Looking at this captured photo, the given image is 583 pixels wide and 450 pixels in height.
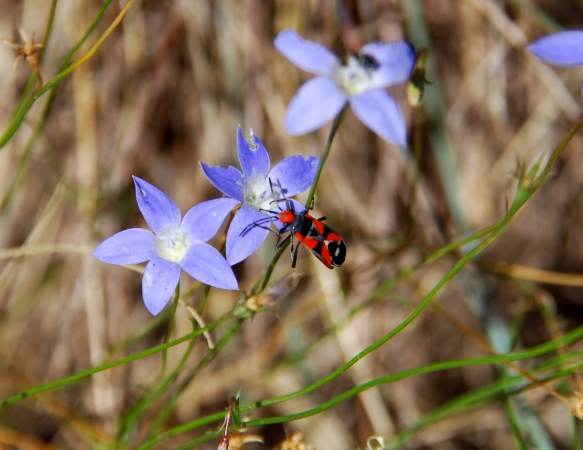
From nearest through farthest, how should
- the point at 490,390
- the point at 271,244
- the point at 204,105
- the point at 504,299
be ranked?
the point at 490,390
the point at 271,244
the point at 204,105
the point at 504,299

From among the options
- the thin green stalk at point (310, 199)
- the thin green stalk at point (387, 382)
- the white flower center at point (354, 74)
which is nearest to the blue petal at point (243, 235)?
the thin green stalk at point (310, 199)

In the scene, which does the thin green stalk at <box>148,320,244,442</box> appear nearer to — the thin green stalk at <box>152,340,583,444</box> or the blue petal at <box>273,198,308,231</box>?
the thin green stalk at <box>152,340,583,444</box>

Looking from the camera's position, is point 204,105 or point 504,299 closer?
point 204,105

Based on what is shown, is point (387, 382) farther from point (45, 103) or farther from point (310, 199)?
point (45, 103)

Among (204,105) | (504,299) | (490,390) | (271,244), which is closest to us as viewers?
(490,390)

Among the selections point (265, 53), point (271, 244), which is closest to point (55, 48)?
point (265, 53)

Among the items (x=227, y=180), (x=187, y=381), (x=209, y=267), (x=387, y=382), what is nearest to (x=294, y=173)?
(x=227, y=180)

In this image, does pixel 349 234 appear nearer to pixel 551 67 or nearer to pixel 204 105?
pixel 204 105

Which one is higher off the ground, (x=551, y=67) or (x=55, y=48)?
A: (x=55, y=48)
